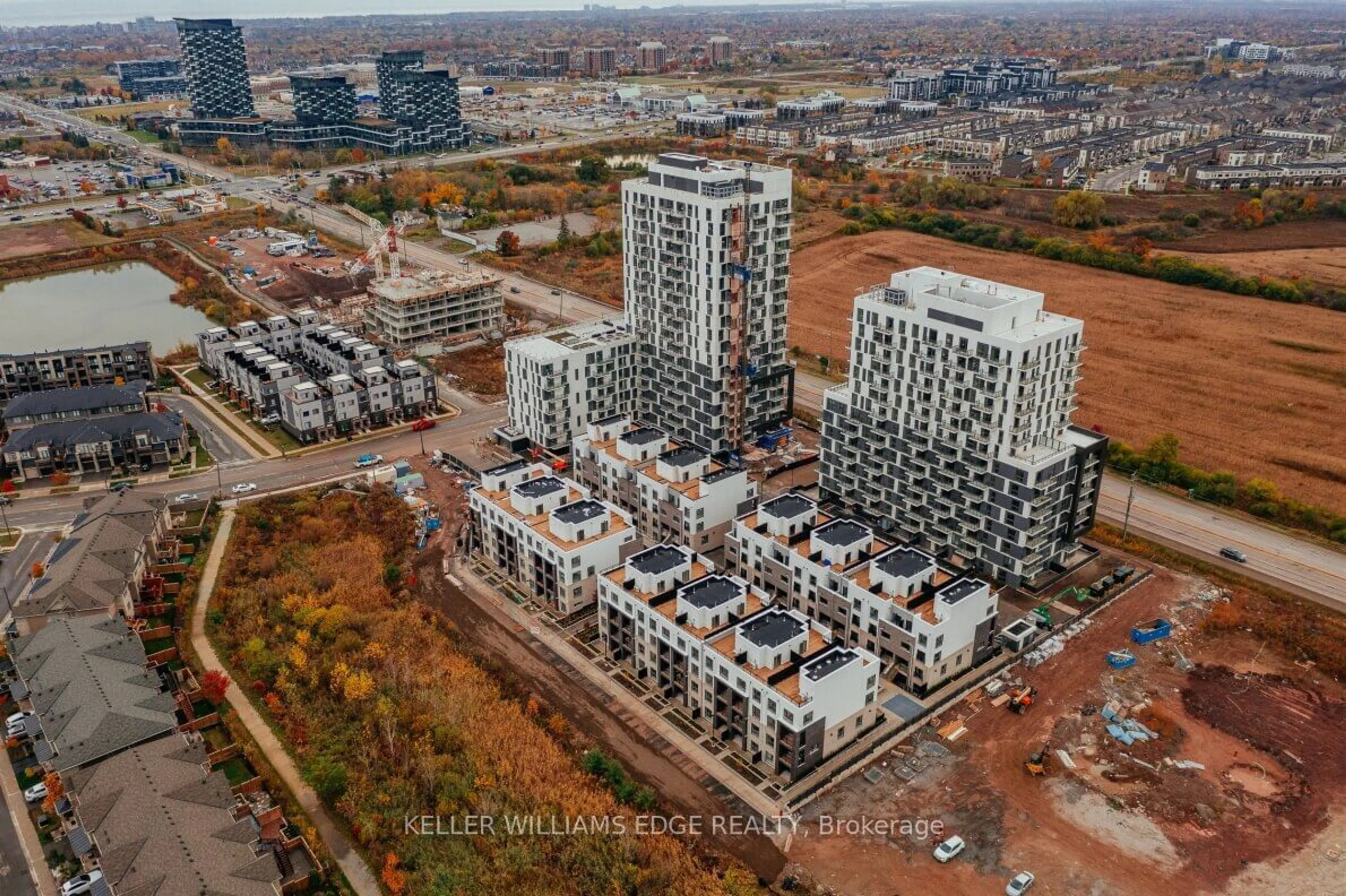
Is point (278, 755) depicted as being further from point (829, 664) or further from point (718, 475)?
point (718, 475)

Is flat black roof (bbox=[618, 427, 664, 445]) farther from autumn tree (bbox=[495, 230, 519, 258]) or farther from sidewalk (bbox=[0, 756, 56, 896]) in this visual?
autumn tree (bbox=[495, 230, 519, 258])

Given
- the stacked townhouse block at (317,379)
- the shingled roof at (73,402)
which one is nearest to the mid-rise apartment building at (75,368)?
the shingled roof at (73,402)

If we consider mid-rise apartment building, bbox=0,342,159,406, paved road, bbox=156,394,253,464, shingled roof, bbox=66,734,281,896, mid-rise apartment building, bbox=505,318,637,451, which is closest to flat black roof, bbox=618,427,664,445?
mid-rise apartment building, bbox=505,318,637,451

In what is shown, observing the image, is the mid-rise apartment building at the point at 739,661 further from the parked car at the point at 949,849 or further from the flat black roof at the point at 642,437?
the flat black roof at the point at 642,437

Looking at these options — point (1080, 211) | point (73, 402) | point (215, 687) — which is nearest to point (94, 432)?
point (73, 402)

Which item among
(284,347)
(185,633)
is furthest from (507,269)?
(185,633)

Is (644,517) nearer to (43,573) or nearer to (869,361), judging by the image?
(869,361)
